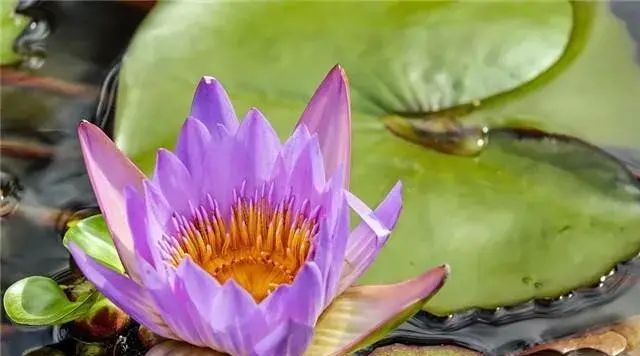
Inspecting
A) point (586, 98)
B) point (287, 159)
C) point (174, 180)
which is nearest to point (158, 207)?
point (174, 180)

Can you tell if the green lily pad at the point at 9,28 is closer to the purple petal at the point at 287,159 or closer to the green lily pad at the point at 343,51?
the green lily pad at the point at 343,51

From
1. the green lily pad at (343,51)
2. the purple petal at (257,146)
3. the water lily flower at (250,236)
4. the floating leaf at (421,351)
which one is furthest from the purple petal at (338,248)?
the green lily pad at (343,51)

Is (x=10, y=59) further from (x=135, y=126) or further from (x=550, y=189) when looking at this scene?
(x=550, y=189)

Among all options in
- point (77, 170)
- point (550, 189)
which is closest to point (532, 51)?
point (550, 189)

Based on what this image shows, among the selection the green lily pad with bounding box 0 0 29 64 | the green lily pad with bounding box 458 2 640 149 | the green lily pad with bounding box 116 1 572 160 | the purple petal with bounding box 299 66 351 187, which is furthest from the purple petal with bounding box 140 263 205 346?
the green lily pad with bounding box 0 0 29 64

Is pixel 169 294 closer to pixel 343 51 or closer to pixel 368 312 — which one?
pixel 368 312

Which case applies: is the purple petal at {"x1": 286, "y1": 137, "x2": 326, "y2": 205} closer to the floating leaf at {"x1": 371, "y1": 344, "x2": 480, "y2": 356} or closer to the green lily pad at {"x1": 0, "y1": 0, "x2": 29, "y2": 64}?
the floating leaf at {"x1": 371, "y1": 344, "x2": 480, "y2": 356}
